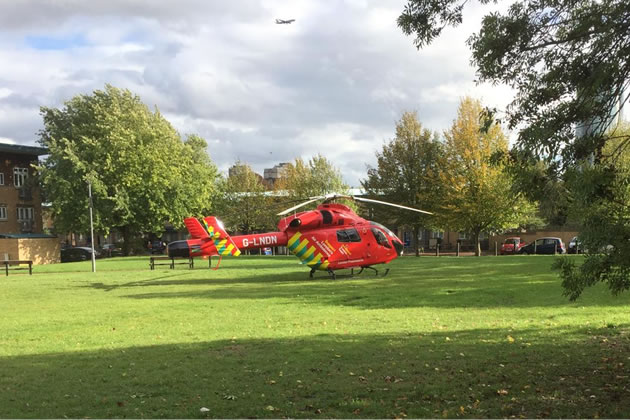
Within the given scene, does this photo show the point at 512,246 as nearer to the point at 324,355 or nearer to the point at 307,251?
the point at 307,251

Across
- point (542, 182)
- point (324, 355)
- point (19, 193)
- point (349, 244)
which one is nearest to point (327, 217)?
point (349, 244)

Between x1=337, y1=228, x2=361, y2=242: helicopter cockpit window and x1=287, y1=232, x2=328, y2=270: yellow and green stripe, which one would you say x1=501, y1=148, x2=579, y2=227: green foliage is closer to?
x1=337, y1=228, x2=361, y2=242: helicopter cockpit window

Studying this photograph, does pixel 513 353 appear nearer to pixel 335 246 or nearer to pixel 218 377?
pixel 218 377

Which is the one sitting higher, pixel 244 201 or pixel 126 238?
pixel 244 201

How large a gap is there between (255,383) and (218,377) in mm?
651

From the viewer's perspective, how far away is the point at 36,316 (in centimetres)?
1327

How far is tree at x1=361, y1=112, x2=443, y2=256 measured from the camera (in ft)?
138

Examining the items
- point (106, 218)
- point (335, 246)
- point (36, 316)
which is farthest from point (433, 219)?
point (36, 316)

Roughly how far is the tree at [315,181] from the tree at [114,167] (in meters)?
11.2

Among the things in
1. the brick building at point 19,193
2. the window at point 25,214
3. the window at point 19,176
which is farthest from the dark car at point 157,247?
the window at point 19,176

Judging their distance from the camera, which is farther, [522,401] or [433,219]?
[433,219]

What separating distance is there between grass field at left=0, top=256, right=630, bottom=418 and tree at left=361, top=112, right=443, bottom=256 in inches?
1013

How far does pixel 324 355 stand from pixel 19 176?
182 ft

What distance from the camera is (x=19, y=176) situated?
53.6 metres
